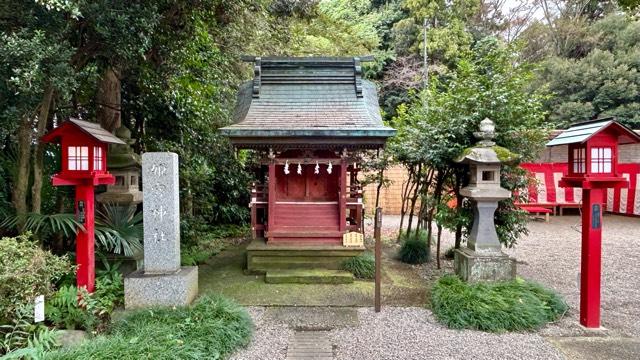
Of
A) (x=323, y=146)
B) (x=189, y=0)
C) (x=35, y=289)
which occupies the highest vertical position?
(x=189, y=0)

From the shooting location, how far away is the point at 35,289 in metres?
3.85

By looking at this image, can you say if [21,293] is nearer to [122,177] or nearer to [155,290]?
[155,290]

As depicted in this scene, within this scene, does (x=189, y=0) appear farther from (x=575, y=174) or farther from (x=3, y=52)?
(x=575, y=174)

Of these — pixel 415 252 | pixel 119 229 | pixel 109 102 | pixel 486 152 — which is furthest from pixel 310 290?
pixel 109 102

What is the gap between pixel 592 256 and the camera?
15.4ft

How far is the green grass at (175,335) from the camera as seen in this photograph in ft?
Result: 11.8

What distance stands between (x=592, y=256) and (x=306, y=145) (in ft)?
14.9

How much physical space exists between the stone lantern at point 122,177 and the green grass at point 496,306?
16.3ft

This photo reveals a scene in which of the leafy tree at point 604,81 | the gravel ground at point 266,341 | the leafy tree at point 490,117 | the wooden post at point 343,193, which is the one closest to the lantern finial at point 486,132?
the leafy tree at point 490,117

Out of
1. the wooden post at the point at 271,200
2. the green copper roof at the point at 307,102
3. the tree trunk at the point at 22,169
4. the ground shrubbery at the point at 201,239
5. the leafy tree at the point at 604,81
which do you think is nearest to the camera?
the tree trunk at the point at 22,169

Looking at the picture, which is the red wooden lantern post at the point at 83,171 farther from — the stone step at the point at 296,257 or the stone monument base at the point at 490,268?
the stone monument base at the point at 490,268

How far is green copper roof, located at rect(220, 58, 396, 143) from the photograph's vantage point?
21.6ft

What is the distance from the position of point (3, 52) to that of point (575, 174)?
22.3 feet

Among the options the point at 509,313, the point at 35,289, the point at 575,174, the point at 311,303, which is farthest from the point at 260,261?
the point at 575,174
